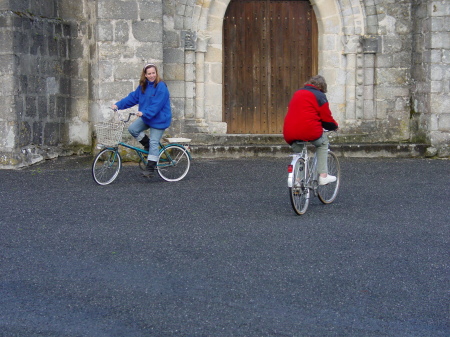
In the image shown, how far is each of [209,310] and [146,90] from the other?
19.1ft

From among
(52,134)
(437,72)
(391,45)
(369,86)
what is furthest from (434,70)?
(52,134)

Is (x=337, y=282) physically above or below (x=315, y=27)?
below

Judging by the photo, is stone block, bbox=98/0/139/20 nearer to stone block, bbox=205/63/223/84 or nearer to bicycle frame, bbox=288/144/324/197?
stone block, bbox=205/63/223/84

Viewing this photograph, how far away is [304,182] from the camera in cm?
820

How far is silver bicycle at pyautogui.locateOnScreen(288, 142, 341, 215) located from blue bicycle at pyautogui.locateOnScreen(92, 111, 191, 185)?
237 cm

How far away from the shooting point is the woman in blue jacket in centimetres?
1030

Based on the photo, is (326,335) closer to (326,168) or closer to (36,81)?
(326,168)

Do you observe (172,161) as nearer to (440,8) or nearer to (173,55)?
(173,55)

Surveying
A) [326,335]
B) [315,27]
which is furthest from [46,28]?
[326,335]

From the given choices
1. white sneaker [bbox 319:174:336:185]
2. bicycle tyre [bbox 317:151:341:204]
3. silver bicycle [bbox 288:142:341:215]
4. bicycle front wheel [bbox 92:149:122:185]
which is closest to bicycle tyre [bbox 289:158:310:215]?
silver bicycle [bbox 288:142:341:215]

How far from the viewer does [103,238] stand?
23.0ft

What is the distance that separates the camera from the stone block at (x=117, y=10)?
1230cm

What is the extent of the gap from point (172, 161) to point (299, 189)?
2886 millimetres

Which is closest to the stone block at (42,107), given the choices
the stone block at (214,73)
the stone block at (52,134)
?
the stone block at (52,134)
